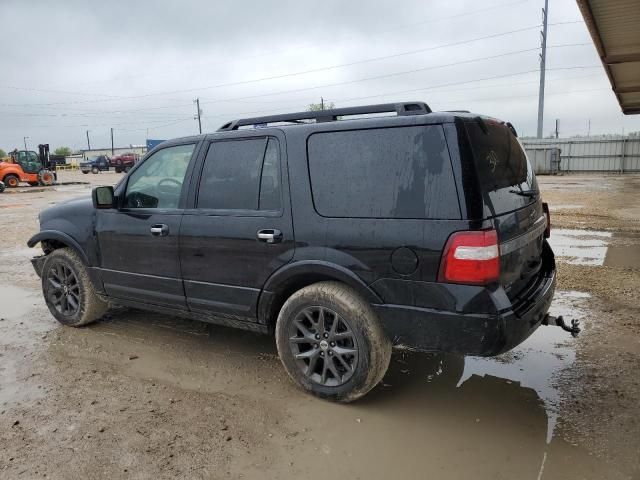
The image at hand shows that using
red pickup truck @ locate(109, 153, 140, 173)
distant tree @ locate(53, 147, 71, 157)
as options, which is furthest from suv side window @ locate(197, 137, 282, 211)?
distant tree @ locate(53, 147, 71, 157)

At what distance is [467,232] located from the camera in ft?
8.84

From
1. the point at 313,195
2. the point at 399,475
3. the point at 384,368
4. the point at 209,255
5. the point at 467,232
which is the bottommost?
the point at 399,475

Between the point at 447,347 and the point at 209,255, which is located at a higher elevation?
the point at 209,255

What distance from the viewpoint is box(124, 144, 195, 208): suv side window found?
3955 mm

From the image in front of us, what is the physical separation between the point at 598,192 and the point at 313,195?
1834cm

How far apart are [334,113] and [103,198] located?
7.06ft

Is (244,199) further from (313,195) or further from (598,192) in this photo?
(598,192)

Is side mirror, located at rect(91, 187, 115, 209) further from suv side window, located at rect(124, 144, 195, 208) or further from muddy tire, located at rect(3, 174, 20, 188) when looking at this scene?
muddy tire, located at rect(3, 174, 20, 188)

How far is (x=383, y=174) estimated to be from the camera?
299 cm

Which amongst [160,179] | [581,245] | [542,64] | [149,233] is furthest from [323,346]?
[542,64]

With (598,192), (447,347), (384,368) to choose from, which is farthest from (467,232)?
(598,192)

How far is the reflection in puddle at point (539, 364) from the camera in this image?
335 centimetres

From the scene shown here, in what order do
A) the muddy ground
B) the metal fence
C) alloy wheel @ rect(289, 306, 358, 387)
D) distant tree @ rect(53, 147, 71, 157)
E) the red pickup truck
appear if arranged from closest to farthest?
the muddy ground, alloy wheel @ rect(289, 306, 358, 387), the metal fence, the red pickup truck, distant tree @ rect(53, 147, 71, 157)

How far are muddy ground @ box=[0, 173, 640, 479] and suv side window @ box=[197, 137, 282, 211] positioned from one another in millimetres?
1315
